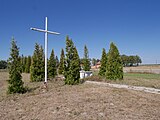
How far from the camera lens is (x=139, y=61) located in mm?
→ 125562

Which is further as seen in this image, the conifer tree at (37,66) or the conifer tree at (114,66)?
the conifer tree at (37,66)

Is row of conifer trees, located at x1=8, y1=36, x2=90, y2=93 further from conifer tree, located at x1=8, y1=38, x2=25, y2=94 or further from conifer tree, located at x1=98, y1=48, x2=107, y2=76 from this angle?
conifer tree, located at x1=98, y1=48, x2=107, y2=76

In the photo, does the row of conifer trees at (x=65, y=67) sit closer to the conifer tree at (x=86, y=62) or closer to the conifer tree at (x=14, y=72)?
the conifer tree at (x=14, y=72)

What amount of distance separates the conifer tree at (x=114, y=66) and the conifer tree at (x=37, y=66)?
7.36 m

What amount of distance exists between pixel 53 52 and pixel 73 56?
2073 cm

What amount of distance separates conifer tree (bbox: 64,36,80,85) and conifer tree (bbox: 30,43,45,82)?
590 cm

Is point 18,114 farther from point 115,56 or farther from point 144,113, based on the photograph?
point 115,56

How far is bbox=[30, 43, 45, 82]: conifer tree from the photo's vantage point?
744 inches

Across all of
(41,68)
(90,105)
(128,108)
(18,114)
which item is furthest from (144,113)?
(41,68)

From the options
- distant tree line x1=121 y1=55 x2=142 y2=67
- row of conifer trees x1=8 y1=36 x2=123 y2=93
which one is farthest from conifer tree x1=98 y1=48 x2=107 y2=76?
distant tree line x1=121 y1=55 x2=142 y2=67

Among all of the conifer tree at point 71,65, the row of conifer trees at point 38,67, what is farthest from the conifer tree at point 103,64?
the conifer tree at point 71,65

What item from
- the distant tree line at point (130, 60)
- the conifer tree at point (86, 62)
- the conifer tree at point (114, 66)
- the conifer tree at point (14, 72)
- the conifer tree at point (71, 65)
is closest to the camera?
the conifer tree at point (14, 72)

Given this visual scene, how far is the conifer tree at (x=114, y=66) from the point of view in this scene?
18156 millimetres

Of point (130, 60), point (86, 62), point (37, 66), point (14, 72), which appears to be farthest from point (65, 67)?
point (130, 60)
